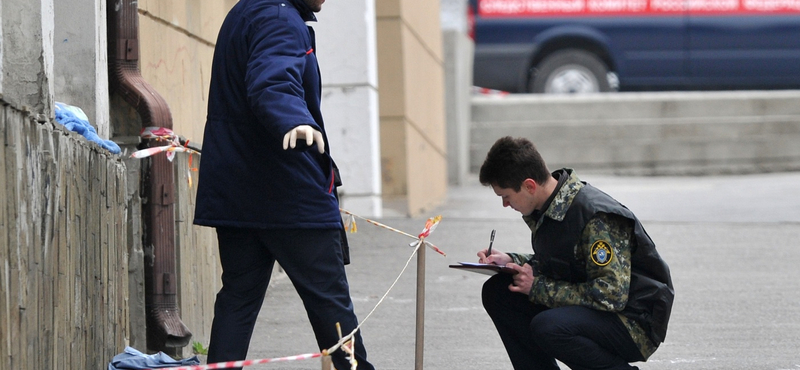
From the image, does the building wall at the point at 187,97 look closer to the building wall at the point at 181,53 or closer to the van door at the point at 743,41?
→ the building wall at the point at 181,53

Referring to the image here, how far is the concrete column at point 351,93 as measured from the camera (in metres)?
9.52

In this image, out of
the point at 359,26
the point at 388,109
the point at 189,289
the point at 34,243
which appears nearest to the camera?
the point at 34,243

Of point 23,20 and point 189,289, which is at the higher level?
point 23,20

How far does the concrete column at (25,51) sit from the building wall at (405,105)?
6.22m

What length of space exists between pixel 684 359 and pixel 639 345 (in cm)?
135

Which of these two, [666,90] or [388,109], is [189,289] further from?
[666,90]

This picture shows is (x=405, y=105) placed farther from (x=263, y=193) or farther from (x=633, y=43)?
(x=263, y=193)

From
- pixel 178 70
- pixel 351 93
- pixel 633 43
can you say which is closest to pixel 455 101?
pixel 633 43

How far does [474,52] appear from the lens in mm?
14914

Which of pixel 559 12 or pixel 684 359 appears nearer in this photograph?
pixel 684 359

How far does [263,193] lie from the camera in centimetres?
393

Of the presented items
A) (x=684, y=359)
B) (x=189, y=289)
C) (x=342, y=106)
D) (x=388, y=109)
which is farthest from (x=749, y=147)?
(x=189, y=289)

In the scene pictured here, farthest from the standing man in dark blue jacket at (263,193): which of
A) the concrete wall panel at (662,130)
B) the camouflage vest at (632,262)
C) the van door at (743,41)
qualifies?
the van door at (743,41)

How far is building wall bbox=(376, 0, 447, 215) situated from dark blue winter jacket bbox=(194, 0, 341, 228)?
6.38 meters
